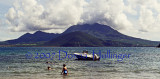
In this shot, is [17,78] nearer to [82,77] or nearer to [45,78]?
[45,78]

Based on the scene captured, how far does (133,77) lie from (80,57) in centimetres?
4358

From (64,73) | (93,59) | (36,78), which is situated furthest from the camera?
(93,59)

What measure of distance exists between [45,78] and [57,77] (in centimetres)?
249

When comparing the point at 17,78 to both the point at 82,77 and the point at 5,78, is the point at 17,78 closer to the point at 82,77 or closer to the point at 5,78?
the point at 5,78

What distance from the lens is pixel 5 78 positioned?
35844 mm

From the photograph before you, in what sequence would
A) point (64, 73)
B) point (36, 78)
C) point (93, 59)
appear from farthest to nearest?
1. point (93, 59)
2. point (64, 73)
3. point (36, 78)

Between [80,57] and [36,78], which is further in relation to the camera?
[80,57]

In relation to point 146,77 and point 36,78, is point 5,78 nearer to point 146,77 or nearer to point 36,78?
point 36,78

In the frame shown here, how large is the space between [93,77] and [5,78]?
16.3 meters

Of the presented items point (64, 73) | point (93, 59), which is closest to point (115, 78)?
point (64, 73)

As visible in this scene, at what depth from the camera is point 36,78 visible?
117 feet

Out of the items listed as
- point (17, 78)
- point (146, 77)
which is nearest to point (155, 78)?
point (146, 77)

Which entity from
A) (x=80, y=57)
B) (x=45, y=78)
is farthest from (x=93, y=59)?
(x=45, y=78)

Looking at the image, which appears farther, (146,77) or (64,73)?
(64,73)
